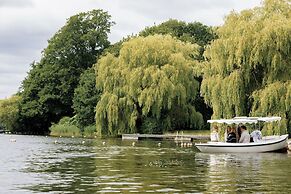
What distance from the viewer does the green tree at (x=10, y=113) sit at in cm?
9006

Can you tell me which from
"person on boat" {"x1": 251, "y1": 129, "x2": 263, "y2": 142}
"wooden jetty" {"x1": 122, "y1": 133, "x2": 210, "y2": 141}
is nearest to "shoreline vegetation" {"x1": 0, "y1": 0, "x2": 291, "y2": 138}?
"wooden jetty" {"x1": 122, "y1": 133, "x2": 210, "y2": 141}

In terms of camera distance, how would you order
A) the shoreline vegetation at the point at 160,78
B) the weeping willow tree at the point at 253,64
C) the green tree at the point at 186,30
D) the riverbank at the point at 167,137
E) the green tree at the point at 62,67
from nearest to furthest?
the weeping willow tree at the point at 253,64 < the shoreline vegetation at the point at 160,78 < the riverbank at the point at 167,137 < the green tree at the point at 186,30 < the green tree at the point at 62,67

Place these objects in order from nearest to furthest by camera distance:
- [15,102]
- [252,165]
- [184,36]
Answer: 1. [252,165]
2. [184,36]
3. [15,102]

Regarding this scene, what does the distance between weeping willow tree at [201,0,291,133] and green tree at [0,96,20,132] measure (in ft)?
172

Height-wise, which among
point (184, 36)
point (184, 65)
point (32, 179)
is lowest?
point (32, 179)

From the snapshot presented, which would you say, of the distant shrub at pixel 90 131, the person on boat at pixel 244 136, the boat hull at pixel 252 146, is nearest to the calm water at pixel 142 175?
the boat hull at pixel 252 146

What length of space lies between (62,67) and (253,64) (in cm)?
4849

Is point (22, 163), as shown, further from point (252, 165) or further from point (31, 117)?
point (31, 117)

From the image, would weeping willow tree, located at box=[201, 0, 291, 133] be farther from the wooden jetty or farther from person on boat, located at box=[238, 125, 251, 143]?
the wooden jetty

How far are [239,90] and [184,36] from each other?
3612 cm

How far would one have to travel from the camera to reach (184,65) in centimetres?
5722

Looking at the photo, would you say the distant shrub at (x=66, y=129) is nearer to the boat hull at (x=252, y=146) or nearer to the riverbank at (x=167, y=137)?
the riverbank at (x=167, y=137)

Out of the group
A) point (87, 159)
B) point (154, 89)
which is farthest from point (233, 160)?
point (154, 89)

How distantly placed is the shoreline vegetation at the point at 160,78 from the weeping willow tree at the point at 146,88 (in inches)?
3.9
